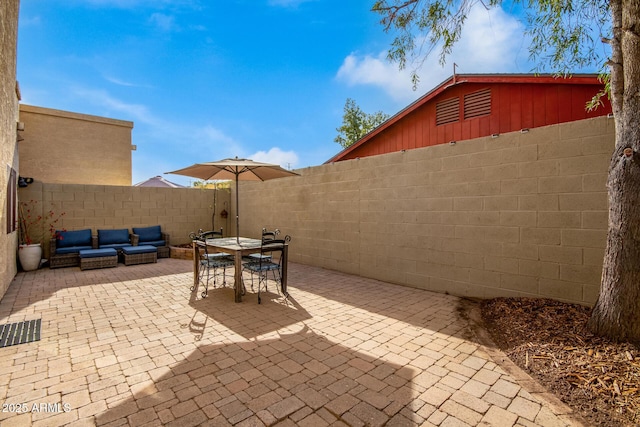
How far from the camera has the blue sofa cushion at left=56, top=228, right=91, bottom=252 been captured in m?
6.94

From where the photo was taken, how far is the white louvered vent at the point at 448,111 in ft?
25.7

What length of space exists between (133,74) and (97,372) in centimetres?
915

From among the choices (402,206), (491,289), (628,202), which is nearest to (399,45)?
(402,206)

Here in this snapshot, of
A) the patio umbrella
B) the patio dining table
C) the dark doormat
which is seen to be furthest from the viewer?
the patio umbrella

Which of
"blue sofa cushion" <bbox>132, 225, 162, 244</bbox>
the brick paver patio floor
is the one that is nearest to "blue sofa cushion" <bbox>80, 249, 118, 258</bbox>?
"blue sofa cushion" <bbox>132, 225, 162, 244</bbox>

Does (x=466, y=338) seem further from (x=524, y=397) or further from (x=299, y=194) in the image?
(x=299, y=194)

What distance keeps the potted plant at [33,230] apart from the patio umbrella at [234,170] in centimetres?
421

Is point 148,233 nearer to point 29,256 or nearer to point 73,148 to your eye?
point 29,256

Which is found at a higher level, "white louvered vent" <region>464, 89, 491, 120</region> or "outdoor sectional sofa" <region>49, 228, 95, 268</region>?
"white louvered vent" <region>464, 89, 491, 120</region>

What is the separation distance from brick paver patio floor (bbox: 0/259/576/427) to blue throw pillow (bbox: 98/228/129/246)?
121 inches

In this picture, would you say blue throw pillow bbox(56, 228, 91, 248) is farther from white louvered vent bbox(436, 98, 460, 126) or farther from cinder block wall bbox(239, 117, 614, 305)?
white louvered vent bbox(436, 98, 460, 126)

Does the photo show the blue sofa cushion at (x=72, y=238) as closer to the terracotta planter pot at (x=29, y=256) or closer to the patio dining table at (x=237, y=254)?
the terracotta planter pot at (x=29, y=256)

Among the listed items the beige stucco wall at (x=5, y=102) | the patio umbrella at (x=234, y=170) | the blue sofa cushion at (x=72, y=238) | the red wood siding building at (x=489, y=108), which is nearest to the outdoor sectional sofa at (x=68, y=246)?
the blue sofa cushion at (x=72, y=238)

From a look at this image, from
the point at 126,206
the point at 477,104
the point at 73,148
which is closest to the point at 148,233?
the point at 126,206
